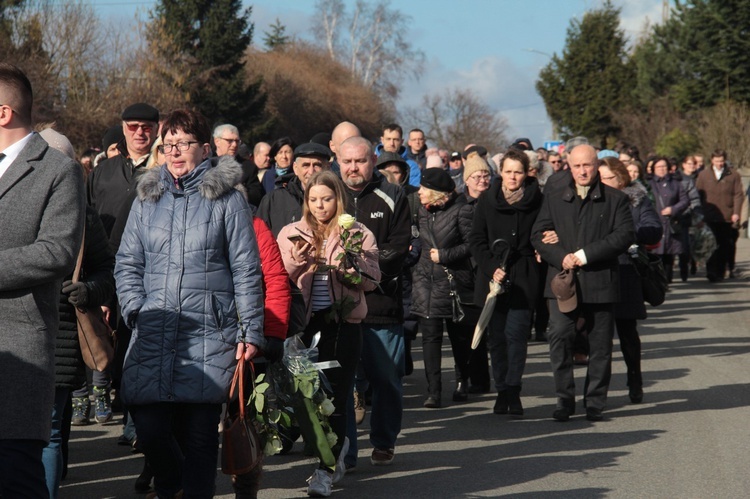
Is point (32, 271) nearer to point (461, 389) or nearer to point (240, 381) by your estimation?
point (240, 381)

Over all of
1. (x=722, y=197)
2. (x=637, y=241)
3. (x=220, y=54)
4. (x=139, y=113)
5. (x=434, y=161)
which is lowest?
(x=637, y=241)

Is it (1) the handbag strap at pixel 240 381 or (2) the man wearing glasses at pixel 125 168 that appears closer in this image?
(1) the handbag strap at pixel 240 381

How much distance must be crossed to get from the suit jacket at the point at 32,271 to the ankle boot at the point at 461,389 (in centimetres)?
628

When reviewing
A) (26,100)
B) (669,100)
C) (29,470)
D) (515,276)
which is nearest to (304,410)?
(29,470)

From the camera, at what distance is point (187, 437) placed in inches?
224

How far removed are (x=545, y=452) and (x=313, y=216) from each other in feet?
8.19

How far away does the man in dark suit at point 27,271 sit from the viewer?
14.9 feet

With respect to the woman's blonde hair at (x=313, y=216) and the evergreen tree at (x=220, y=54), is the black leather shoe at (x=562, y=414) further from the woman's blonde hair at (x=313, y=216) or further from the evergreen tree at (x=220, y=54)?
the evergreen tree at (x=220, y=54)

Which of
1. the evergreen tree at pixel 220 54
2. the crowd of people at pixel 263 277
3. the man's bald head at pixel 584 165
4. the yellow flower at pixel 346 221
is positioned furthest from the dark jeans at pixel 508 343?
the evergreen tree at pixel 220 54

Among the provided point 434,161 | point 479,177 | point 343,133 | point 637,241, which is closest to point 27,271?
point 343,133

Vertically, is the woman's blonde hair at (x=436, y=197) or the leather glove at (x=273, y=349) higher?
the woman's blonde hair at (x=436, y=197)

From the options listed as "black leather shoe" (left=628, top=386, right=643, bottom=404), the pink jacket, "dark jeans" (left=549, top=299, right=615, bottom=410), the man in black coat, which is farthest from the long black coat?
the pink jacket

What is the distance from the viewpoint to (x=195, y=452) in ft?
18.6

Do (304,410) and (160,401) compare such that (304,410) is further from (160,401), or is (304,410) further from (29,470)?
(29,470)
